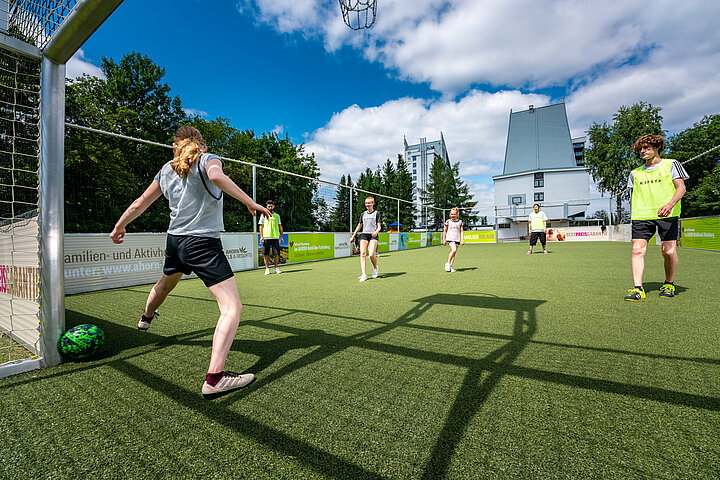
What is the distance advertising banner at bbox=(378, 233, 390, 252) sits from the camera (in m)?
17.4

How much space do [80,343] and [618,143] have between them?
44.8 meters

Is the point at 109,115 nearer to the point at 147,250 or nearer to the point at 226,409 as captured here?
the point at 147,250

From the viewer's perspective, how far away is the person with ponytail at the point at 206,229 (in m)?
2.01

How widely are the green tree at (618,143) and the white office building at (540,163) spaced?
32.4ft

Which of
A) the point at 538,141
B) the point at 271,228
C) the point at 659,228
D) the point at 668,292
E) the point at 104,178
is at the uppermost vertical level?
the point at 538,141

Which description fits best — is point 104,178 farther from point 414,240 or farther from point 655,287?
point 414,240

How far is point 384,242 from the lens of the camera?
17953mm

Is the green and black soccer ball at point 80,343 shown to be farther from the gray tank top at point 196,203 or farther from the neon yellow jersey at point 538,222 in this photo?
the neon yellow jersey at point 538,222

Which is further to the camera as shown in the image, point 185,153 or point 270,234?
point 270,234

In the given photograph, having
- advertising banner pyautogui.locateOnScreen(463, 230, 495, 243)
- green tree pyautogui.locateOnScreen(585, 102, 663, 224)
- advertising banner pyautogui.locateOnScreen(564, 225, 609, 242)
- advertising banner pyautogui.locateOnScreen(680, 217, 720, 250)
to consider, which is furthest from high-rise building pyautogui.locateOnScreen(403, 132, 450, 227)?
advertising banner pyautogui.locateOnScreen(680, 217, 720, 250)

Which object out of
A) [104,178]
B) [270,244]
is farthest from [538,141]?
[104,178]

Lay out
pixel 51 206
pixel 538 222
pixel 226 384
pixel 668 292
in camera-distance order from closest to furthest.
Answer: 1. pixel 226 384
2. pixel 51 206
3. pixel 668 292
4. pixel 538 222

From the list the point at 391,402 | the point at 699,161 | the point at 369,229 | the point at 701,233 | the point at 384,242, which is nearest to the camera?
the point at 391,402

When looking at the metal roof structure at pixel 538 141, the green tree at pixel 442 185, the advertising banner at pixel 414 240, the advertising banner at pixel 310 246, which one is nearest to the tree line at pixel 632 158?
the metal roof structure at pixel 538 141
